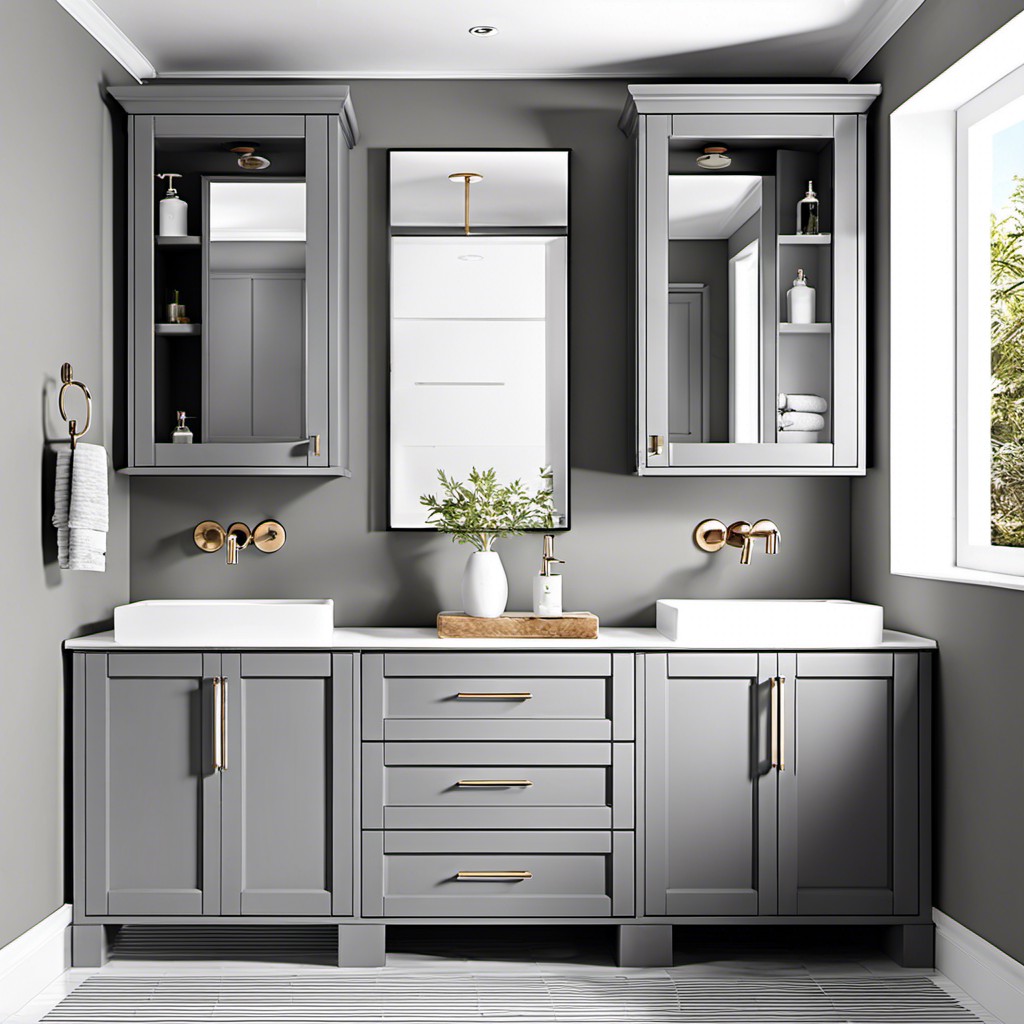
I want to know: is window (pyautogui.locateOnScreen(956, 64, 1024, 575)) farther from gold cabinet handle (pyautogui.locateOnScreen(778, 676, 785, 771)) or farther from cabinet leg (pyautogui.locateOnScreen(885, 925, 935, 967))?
cabinet leg (pyautogui.locateOnScreen(885, 925, 935, 967))

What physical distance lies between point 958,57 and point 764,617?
143 cm

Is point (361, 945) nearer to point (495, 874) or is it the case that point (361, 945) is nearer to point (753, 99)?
point (495, 874)

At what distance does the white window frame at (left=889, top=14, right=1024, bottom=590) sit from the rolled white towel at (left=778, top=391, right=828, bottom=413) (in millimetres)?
186

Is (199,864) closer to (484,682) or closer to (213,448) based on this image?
(484,682)

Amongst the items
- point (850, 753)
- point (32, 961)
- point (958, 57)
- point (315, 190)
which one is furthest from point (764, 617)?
point (32, 961)

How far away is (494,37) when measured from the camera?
3.04 metres

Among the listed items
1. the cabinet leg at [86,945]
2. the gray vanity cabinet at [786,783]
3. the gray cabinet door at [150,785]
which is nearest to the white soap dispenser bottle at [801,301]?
the gray vanity cabinet at [786,783]

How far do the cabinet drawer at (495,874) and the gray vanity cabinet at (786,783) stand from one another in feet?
0.40

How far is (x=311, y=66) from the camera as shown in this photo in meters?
3.24

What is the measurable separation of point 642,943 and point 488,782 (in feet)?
1.87

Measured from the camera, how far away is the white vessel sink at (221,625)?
2.81m

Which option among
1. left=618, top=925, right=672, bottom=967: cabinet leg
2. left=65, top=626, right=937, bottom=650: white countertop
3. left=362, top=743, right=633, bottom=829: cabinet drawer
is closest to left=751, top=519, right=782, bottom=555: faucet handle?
left=65, top=626, right=937, bottom=650: white countertop

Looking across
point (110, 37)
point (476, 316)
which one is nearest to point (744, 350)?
point (476, 316)

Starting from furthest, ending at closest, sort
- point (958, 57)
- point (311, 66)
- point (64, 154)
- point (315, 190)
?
1. point (311, 66)
2. point (315, 190)
3. point (64, 154)
4. point (958, 57)
